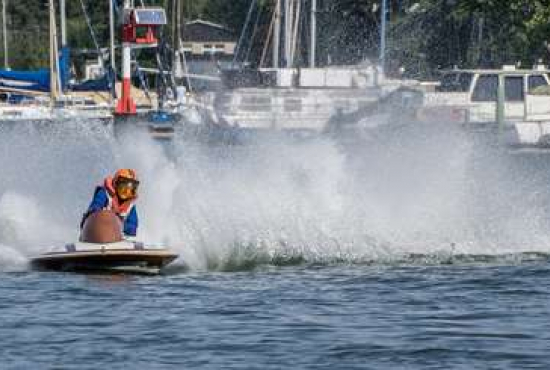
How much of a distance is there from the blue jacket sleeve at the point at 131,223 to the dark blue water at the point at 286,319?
630 millimetres

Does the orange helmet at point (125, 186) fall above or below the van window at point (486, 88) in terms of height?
below

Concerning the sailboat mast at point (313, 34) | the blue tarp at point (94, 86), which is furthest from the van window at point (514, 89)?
the blue tarp at point (94, 86)

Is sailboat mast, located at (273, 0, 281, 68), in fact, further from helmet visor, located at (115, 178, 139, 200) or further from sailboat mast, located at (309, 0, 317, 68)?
helmet visor, located at (115, 178, 139, 200)

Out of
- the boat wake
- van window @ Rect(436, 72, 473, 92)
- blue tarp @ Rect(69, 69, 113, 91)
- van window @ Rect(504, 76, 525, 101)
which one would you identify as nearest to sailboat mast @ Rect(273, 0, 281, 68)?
van window @ Rect(436, 72, 473, 92)

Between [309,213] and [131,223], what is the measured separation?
3.15 meters

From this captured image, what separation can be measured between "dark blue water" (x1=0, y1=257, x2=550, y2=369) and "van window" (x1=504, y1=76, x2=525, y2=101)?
2320cm

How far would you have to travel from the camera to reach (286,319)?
49.6 feet

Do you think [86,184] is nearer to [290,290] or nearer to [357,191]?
[357,191]

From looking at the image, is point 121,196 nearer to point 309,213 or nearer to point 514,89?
point 309,213

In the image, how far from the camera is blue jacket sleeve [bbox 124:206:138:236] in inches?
714


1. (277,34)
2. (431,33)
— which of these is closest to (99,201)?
(277,34)

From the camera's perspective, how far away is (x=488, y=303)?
53.3ft

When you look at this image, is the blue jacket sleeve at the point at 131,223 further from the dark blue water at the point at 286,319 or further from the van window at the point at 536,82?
the van window at the point at 536,82

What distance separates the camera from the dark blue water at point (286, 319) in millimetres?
→ 13367
